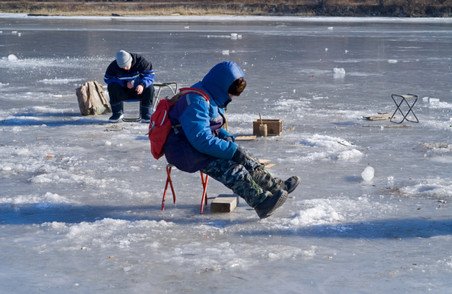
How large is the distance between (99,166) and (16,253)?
2.72 metres

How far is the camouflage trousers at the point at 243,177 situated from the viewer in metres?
6.13

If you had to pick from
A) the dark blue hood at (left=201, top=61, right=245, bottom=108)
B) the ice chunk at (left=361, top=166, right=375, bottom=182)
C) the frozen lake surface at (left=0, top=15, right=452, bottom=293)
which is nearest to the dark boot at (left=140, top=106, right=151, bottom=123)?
the frozen lake surface at (left=0, top=15, right=452, bottom=293)

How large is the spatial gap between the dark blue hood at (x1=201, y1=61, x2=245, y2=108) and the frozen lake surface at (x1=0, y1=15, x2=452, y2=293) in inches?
35.4

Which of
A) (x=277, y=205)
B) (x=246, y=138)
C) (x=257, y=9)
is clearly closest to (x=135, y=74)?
(x=246, y=138)

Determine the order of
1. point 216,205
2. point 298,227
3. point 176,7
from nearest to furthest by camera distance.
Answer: point 298,227 < point 216,205 < point 176,7

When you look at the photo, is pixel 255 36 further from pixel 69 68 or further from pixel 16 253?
pixel 16 253

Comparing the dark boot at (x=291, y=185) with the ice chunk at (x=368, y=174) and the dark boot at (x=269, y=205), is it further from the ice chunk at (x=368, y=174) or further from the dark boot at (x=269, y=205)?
the ice chunk at (x=368, y=174)

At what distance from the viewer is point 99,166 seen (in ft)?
26.4

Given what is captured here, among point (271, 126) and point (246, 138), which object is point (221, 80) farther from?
point (271, 126)

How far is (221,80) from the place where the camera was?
6.04 meters

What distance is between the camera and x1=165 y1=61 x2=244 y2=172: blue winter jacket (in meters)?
6.05

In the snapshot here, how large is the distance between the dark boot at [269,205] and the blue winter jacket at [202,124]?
42cm

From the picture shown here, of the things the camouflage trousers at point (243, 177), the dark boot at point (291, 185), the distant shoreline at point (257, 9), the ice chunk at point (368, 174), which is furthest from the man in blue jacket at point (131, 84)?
the distant shoreline at point (257, 9)

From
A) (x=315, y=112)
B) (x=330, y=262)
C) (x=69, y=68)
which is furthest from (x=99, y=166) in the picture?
(x=69, y=68)
